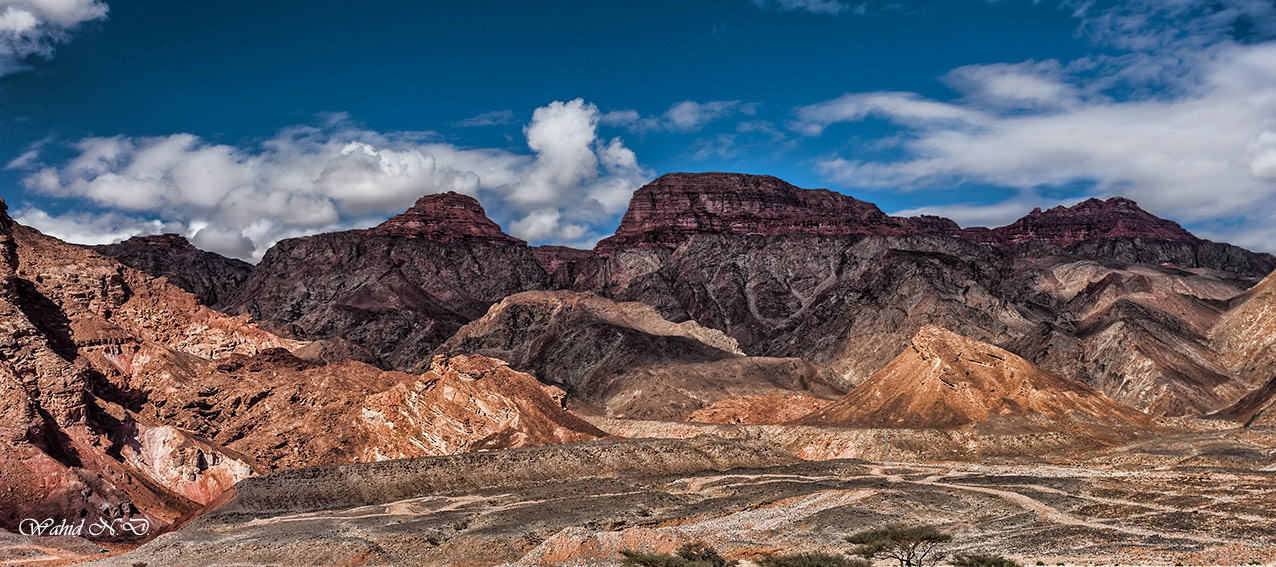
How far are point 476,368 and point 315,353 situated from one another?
2350 centimetres

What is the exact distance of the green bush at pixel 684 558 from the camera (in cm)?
4603

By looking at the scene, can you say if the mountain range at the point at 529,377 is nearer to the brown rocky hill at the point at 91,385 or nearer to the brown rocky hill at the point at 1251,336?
the brown rocky hill at the point at 91,385

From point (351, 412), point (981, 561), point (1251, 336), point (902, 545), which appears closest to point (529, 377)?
point (351, 412)

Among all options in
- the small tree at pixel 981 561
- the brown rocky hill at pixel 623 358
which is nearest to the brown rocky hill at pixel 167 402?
the brown rocky hill at pixel 623 358

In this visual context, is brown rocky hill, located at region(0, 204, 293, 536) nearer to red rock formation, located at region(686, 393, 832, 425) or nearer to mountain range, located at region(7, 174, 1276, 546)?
mountain range, located at region(7, 174, 1276, 546)

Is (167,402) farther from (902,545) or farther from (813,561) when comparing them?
(902,545)

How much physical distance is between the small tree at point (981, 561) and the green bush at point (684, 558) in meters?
9.82

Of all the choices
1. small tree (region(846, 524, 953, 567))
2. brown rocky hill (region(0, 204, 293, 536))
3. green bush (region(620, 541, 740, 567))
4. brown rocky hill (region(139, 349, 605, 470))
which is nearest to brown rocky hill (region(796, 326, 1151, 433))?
brown rocky hill (region(139, 349, 605, 470))

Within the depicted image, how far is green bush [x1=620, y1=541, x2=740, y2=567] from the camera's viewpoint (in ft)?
151

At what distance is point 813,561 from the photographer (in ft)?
153

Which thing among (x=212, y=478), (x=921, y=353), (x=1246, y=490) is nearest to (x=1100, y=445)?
(x=921, y=353)

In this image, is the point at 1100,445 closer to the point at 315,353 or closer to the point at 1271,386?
the point at 1271,386

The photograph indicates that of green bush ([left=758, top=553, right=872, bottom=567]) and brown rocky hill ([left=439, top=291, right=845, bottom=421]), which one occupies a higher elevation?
brown rocky hill ([left=439, top=291, right=845, bottom=421])

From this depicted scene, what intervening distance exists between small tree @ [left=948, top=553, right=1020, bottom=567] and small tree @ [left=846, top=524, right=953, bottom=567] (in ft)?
4.19
